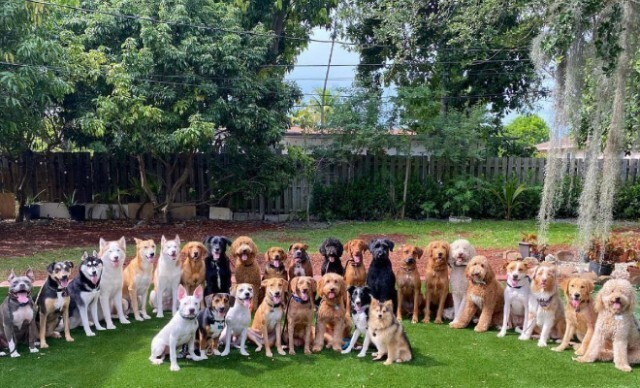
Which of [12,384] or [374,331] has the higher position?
[374,331]

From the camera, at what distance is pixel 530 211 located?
574 inches

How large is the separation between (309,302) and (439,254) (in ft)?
5.64

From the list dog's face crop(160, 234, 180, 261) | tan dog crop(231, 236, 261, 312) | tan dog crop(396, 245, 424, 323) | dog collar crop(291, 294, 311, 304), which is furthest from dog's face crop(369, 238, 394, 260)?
dog's face crop(160, 234, 180, 261)

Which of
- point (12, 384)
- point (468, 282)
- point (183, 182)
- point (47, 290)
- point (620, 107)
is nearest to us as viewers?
point (12, 384)

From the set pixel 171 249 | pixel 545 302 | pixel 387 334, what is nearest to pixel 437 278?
pixel 545 302

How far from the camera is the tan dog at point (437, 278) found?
590 centimetres

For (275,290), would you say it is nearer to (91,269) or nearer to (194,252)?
(194,252)

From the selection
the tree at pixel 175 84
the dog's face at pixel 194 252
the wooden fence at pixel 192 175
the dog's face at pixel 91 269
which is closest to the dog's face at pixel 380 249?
the dog's face at pixel 194 252

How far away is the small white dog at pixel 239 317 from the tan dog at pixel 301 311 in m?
0.42

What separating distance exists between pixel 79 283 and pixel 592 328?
5.24 m

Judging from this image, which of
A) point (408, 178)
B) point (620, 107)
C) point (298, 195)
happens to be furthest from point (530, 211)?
point (620, 107)

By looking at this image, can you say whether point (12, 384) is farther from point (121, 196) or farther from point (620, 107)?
point (121, 196)

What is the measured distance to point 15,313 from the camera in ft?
16.0

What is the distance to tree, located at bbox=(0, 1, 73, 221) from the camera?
8.98 metres
